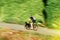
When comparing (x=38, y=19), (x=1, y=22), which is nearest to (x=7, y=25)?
(x=1, y=22)

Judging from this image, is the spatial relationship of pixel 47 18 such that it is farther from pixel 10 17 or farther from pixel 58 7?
pixel 10 17

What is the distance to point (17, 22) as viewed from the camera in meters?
25.6

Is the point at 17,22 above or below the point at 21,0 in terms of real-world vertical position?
below

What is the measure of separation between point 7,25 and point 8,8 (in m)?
2.03

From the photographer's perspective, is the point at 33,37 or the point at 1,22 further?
the point at 1,22

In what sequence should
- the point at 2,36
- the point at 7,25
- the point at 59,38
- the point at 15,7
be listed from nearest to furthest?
the point at 2,36, the point at 59,38, the point at 7,25, the point at 15,7

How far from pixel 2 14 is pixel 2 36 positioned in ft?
17.1

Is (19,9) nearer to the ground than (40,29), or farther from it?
farther from it

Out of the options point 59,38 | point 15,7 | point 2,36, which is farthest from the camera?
point 15,7

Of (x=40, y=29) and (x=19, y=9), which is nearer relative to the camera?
(x=40, y=29)

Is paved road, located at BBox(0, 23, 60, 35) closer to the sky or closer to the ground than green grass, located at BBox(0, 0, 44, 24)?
closer to the ground

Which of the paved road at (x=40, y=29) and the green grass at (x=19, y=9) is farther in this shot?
the green grass at (x=19, y=9)

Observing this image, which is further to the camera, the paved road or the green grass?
the green grass

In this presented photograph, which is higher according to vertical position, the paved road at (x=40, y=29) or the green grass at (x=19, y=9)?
the green grass at (x=19, y=9)
